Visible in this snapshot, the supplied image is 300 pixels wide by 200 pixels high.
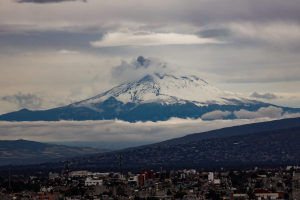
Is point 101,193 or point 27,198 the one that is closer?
point 27,198

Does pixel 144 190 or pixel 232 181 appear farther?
pixel 232 181

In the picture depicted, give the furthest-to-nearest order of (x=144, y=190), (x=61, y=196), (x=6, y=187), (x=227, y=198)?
(x=6, y=187) < (x=144, y=190) < (x=61, y=196) < (x=227, y=198)

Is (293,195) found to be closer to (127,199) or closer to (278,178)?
(127,199)

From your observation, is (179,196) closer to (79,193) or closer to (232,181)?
(79,193)

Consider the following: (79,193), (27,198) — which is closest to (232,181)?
(79,193)

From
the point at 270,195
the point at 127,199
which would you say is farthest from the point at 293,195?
the point at 127,199

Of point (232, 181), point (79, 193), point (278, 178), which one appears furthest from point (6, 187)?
point (278, 178)

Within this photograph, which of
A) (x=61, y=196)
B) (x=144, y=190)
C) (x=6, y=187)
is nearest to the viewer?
(x=61, y=196)

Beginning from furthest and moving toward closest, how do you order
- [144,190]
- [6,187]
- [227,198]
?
1. [6,187]
2. [144,190]
3. [227,198]

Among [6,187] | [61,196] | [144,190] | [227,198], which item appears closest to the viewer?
[227,198]
